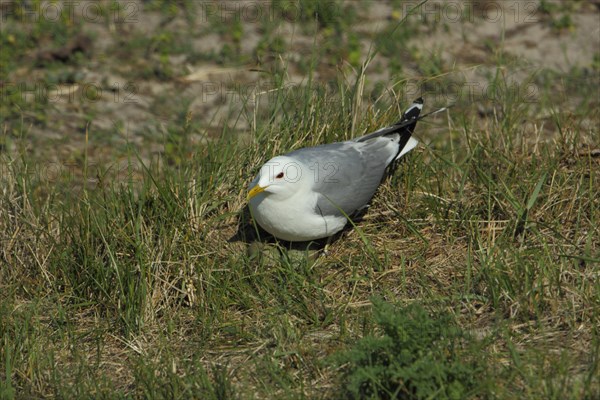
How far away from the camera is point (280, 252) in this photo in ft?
16.0

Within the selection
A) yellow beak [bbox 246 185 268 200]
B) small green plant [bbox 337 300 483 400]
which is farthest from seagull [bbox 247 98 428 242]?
small green plant [bbox 337 300 483 400]

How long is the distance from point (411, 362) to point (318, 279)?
47.0 inches

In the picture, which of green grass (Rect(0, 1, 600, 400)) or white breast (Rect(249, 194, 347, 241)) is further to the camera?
white breast (Rect(249, 194, 347, 241))

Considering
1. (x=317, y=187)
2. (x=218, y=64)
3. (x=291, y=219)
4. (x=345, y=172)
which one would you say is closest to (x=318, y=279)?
(x=291, y=219)

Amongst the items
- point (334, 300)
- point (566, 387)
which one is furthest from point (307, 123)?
point (566, 387)

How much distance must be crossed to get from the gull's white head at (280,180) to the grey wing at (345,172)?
11 centimetres

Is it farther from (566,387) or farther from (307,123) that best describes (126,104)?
(566,387)

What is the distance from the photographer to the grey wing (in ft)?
15.7

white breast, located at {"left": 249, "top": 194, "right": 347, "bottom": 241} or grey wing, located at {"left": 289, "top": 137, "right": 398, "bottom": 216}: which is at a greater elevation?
grey wing, located at {"left": 289, "top": 137, "right": 398, "bottom": 216}

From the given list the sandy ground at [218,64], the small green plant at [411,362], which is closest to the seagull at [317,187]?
the small green plant at [411,362]

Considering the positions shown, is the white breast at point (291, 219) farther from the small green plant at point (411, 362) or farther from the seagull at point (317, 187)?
the small green plant at point (411, 362)

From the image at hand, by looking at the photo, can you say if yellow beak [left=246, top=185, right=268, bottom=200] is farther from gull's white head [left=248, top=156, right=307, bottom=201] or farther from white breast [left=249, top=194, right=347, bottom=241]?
white breast [left=249, top=194, right=347, bottom=241]

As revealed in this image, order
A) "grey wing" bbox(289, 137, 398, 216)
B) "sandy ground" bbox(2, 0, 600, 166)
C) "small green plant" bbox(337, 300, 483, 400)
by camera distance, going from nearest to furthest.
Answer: "small green plant" bbox(337, 300, 483, 400)
"grey wing" bbox(289, 137, 398, 216)
"sandy ground" bbox(2, 0, 600, 166)

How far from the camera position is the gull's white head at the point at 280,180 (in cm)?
460
